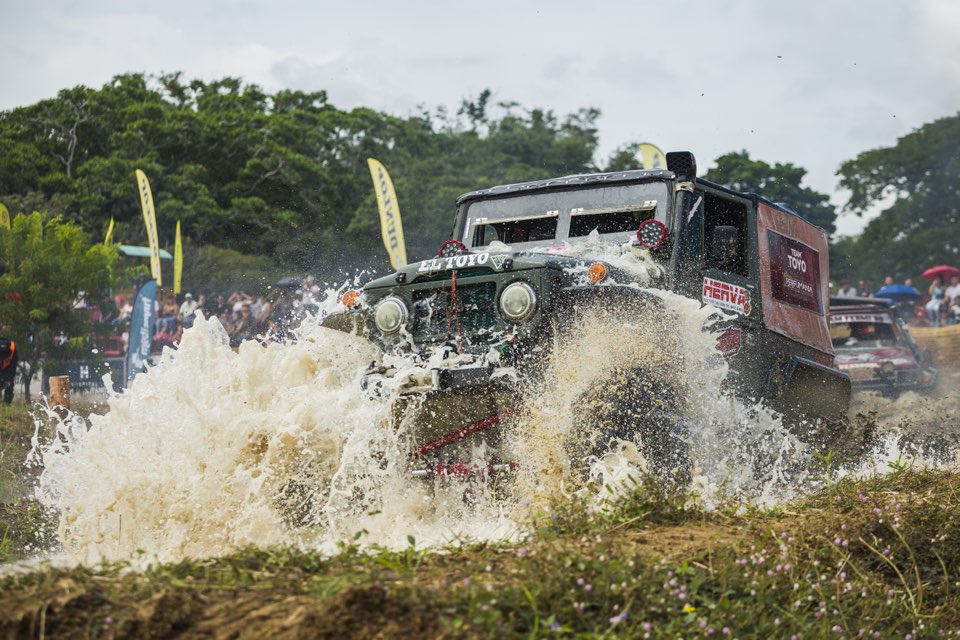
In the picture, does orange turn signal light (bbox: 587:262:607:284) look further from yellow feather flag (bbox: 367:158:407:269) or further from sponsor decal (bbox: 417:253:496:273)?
yellow feather flag (bbox: 367:158:407:269)

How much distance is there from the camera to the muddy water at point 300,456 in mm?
6418

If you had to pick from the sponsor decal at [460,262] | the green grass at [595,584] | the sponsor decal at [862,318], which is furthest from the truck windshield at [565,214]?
the sponsor decal at [862,318]

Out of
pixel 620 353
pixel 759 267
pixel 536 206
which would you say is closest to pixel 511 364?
pixel 620 353

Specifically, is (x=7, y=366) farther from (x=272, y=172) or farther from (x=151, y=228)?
(x=272, y=172)

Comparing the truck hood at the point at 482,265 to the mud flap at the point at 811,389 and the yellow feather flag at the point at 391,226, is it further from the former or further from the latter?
the yellow feather flag at the point at 391,226

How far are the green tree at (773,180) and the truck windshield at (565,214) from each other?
37.3 meters

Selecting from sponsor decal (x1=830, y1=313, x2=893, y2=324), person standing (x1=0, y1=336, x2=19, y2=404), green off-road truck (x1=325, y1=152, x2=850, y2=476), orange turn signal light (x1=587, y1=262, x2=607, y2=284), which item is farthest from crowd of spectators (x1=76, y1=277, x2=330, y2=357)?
Answer: orange turn signal light (x1=587, y1=262, x2=607, y2=284)

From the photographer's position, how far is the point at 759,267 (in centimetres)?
861

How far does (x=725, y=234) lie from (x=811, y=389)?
1952mm

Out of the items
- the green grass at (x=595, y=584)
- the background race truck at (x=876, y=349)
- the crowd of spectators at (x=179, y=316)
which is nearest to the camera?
the green grass at (x=595, y=584)

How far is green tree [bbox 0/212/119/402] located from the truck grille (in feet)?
33.8

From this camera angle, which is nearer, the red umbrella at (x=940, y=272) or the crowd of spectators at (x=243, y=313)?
the crowd of spectators at (x=243, y=313)

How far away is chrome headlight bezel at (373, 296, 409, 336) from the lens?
718 centimetres

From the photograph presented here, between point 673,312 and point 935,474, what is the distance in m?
1.92
